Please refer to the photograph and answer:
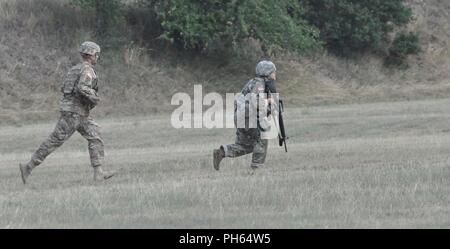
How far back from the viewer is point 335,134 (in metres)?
25.1

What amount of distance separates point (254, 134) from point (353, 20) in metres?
28.3

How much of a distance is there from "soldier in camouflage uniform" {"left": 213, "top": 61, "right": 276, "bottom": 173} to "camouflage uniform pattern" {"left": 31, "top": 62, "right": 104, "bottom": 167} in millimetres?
1901

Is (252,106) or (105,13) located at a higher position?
(105,13)

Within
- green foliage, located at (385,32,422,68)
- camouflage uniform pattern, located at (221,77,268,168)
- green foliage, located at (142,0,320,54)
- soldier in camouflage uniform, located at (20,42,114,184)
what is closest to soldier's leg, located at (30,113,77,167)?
soldier in camouflage uniform, located at (20,42,114,184)

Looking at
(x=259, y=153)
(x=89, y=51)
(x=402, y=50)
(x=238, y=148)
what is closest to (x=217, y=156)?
(x=238, y=148)

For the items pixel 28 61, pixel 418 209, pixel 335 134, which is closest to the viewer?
pixel 418 209

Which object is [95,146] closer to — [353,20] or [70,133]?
[70,133]

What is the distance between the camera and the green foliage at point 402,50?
44.2 metres

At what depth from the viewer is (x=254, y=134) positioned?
15281 millimetres

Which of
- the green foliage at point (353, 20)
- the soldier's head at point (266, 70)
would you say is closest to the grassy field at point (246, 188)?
the soldier's head at point (266, 70)
